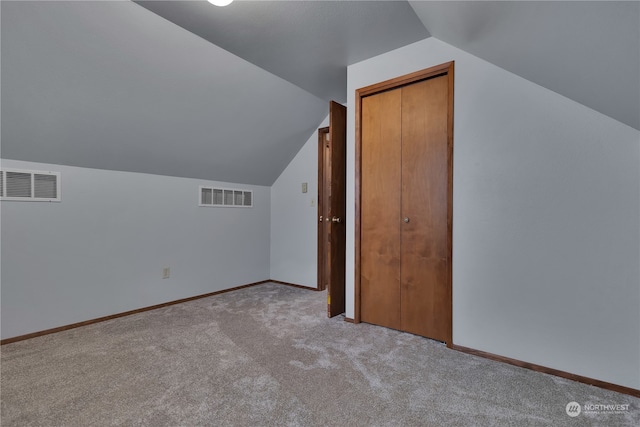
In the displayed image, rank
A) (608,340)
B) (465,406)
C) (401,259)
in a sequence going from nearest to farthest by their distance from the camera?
(465,406) → (608,340) → (401,259)

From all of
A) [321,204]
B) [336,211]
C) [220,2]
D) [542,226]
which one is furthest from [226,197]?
[542,226]

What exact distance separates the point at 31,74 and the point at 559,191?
127 inches

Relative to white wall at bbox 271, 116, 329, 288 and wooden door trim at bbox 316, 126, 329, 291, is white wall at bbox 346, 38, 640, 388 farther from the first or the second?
white wall at bbox 271, 116, 329, 288

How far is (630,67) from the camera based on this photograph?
1201 mm

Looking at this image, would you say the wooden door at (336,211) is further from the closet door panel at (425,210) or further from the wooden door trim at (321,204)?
the wooden door trim at (321,204)

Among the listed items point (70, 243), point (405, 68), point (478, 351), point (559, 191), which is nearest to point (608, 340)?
point (478, 351)

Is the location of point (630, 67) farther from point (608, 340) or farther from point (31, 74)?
point (31, 74)

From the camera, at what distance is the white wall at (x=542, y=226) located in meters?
1.54

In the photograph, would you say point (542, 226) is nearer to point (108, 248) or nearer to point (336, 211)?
point (336, 211)

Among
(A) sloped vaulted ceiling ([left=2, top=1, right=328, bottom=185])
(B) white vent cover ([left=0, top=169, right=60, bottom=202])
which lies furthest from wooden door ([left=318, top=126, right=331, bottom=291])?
(B) white vent cover ([left=0, top=169, right=60, bottom=202])

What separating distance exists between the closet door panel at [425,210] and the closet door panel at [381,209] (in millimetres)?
68

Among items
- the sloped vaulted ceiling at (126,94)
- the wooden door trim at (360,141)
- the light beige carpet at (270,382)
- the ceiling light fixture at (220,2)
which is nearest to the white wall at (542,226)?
the wooden door trim at (360,141)

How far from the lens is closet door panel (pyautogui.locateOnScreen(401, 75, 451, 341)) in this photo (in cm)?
213

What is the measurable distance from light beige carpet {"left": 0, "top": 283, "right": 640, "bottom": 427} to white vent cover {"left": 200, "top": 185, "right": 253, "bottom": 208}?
4.82 ft
